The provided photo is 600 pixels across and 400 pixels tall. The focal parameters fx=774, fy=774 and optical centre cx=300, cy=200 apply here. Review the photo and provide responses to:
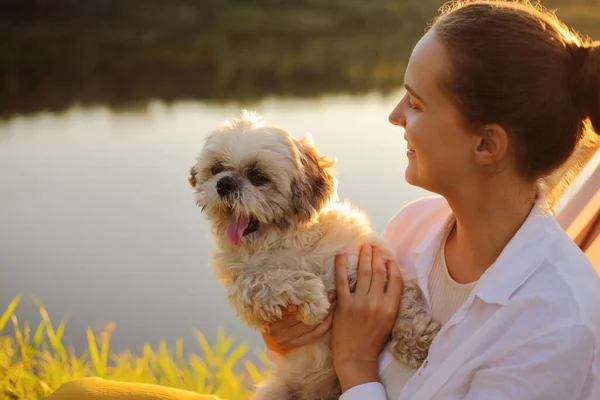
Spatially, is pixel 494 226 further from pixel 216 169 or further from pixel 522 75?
pixel 216 169

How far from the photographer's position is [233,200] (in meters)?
2.33

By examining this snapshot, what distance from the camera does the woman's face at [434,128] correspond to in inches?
82.4

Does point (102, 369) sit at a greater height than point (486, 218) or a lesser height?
lesser

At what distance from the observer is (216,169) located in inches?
97.3

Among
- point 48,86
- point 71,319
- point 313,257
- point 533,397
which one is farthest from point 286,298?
point 48,86

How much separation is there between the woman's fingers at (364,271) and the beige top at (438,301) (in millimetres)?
192

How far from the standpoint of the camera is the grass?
13.3ft

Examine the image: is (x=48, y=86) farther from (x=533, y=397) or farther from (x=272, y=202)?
(x=533, y=397)

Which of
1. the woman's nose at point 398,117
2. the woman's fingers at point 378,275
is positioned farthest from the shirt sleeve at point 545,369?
the woman's nose at point 398,117

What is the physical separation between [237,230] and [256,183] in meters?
0.16

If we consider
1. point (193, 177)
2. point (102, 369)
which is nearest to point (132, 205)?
point (102, 369)

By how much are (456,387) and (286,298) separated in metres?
0.59

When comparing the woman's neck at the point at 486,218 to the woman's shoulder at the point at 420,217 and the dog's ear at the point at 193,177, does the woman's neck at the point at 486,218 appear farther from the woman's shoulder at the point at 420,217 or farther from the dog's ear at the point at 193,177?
the dog's ear at the point at 193,177

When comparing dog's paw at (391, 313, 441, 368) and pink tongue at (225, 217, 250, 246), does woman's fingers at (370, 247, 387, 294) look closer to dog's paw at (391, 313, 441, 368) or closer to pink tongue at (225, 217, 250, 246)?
dog's paw at (391, 313, 441, 368)
